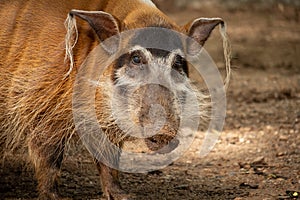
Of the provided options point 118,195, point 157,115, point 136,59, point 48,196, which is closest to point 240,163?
point 118,195

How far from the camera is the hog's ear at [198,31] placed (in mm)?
4273

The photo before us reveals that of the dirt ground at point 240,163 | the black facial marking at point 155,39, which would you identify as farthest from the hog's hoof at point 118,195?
the black facial marking at point 155,39

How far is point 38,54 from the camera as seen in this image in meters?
4.22

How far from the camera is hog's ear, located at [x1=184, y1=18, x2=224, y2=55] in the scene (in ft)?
14.0

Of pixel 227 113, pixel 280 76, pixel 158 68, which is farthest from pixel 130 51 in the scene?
pixel 280 76

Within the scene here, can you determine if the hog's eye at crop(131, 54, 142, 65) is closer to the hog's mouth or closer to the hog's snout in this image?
the hog's snout

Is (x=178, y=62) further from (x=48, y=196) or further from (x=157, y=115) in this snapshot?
(x=48, y=196)

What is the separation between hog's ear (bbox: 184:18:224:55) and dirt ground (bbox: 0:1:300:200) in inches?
41.9

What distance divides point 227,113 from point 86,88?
2787 millimetres

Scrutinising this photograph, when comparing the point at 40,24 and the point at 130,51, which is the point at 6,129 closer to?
the point at 40,24

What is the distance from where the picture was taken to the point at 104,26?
13.2 ft

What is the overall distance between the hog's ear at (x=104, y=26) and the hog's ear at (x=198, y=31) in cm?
49

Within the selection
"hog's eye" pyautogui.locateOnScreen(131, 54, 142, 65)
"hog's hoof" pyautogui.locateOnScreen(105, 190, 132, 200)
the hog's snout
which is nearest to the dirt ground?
"hog's hoof" pyautogui.locateOnScreen(105, 190, 132, 200)

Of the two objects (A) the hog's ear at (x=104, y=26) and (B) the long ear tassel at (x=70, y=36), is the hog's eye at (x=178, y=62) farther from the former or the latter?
(B) the long ear tassel at (x=70, y=36)
